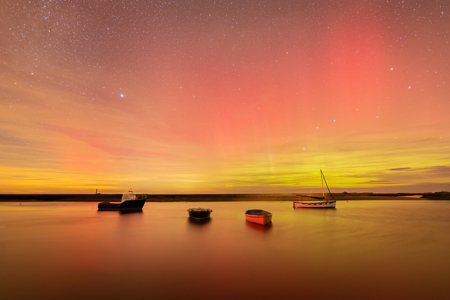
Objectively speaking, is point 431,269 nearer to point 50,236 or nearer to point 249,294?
point 249,294

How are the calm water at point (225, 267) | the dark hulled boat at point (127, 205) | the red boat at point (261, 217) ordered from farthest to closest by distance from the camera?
1. the dark hulled boat at point (127, 205)
2. the red boat at point (261, 217)
3. the calm water at point (225, 267)

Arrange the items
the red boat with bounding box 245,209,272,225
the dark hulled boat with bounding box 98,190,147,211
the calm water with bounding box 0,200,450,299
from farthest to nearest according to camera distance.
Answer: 1. the dark hulled boat with bounding box 98,190,147,211
2. the red boat with bounding box 245,209,272,225
3. the calm water with bounding box 0,200,450,299

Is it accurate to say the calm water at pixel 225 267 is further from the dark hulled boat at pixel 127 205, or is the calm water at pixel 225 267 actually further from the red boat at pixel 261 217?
the dark hulled boat at pixel 127 205

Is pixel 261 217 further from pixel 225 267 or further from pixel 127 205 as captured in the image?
pixel 127 205

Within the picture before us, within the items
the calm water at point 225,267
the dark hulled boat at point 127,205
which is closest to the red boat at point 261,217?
the calm water at point 225,267

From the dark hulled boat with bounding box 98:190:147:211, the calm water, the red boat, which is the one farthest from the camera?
the dark hulled boat with bounding box 98:190:147:211

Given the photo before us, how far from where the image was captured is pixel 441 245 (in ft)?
68.4

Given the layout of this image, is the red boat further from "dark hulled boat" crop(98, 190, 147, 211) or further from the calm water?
"dark hulled boat" crop(98, 190, 147, 211)

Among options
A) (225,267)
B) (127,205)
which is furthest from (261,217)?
(127,205)

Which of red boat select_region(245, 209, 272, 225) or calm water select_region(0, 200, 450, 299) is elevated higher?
red boat select_region(245, 209, 272, 225)

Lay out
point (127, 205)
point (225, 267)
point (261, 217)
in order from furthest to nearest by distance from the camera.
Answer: point (127, 205)
point (261, 217)
point (225, 267)

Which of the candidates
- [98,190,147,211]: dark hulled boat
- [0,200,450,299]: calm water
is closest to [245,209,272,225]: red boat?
[0,200,450,299]: calm water

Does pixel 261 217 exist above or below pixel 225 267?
above

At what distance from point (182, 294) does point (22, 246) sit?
18387 millimetres
